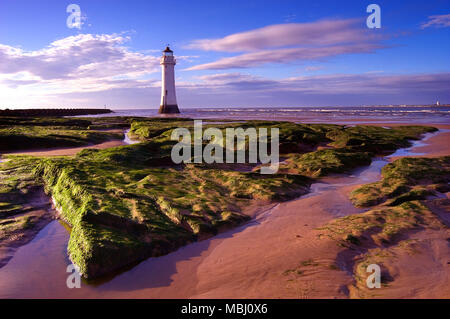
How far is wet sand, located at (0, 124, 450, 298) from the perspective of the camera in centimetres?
352

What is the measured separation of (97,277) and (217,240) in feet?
5.97

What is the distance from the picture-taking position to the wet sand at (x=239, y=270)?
352 centimetres

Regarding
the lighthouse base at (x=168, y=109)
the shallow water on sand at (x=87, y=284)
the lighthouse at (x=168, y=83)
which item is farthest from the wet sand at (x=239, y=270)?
the lighthouse base at (x=168, y=109)

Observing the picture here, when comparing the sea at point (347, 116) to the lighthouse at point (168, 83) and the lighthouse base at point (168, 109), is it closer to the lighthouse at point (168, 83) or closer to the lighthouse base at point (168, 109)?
the lighthouse base at point (168, 109)

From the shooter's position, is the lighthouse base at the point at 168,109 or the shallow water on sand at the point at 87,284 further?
the lighthouse base at the point at 168,109

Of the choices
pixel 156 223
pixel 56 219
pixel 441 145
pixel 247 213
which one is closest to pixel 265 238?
pixel 247 213

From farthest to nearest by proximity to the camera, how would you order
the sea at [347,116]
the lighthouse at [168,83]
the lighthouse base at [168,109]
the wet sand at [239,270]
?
the lighthouse base at [168,109] < the lighthouse at [168,83] < the sea at [347,116] < the wet sand at [239,270]

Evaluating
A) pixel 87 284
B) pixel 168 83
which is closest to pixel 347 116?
pixel 168 83

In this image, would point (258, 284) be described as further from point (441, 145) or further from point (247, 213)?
point (441, 145)

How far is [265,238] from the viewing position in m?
4.98

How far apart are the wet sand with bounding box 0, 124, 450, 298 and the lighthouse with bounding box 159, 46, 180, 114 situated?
5091 cm

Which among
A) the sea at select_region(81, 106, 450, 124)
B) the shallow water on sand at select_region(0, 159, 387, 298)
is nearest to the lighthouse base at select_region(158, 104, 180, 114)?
the sea at select_region(81, 106, 450, 124)

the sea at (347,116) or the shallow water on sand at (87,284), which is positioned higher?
the sea at (347,116)

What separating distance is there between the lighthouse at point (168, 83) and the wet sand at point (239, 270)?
167 ft
